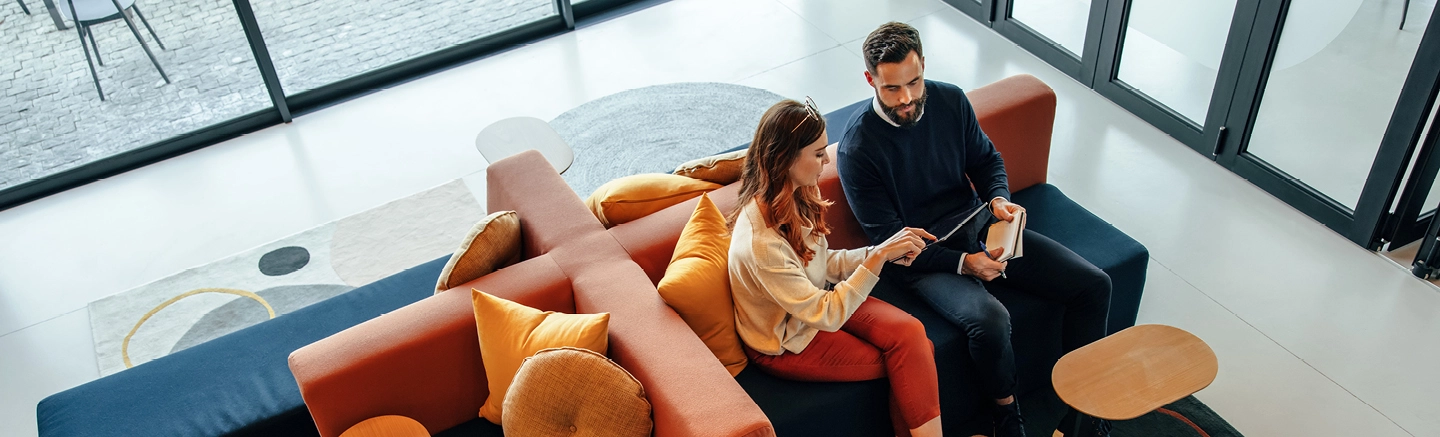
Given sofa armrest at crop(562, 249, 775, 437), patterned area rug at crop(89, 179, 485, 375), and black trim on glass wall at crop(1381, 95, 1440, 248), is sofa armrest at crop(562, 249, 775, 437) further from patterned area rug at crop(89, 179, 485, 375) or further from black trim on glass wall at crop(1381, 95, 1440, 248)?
black trim on glass wall at crop(1381, 95, 1440, 248)

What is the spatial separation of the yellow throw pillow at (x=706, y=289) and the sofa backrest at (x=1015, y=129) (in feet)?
1.80

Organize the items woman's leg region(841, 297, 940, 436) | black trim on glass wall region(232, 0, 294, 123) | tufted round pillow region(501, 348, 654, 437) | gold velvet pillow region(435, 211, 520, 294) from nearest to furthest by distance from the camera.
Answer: tufted round pillow region(501, 348, 654, 437) < woman's leg region(841, 297, 940, 436) < gold velvet pillow region(435, 211, 520, 294) < black trim on glass wall region(232, 0, 294, 123)

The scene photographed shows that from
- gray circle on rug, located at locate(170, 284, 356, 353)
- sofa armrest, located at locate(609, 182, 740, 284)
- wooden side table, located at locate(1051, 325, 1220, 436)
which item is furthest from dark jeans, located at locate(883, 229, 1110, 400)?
gray circle on rug, located at locate(170, 284, 356, 353)

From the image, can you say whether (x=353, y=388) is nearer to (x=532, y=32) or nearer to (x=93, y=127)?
(x=93, y=127)

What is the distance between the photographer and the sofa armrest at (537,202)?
3055mm

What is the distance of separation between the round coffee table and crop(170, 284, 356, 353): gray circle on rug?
0.80m

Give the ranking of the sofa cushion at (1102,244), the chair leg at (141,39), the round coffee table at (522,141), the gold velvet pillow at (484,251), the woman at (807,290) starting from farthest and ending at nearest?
1. the chair leg at (141,39)
2. the round coffee table at (522,141)
3. the sofa cushion at (1102,244)
4. the gold velvet pillow at (484,251)
5. the woman at (807,290)

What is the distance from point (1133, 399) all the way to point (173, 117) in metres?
4.56

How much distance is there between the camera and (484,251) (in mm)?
2918

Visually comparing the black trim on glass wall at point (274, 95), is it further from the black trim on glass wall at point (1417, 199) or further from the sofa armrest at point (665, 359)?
the black trim on glass wall at point (1417, 199)

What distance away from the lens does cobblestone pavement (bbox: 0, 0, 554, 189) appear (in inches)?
181

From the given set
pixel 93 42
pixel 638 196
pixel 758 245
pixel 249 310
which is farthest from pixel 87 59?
pixel 758 245

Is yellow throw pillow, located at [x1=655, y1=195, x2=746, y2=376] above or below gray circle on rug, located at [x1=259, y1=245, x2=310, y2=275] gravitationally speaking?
above

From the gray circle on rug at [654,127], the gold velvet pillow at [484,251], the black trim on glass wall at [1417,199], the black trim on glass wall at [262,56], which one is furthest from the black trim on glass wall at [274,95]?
the black trim on glass wall at [1417,199]
